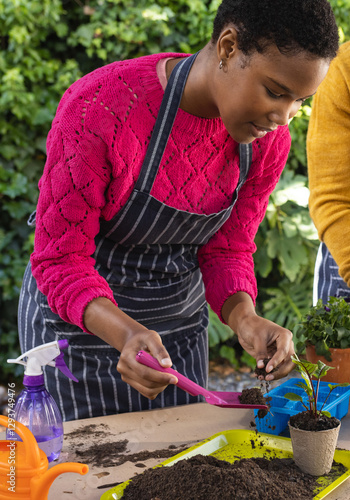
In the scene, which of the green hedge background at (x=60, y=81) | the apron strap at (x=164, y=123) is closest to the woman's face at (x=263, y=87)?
the apron strap at (x=164, y=123)

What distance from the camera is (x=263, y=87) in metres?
1.33

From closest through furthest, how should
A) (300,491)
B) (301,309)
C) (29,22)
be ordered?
(300,491) < (29,22) < (301,309)

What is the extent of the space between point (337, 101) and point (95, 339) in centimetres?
106

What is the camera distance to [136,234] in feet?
5.51

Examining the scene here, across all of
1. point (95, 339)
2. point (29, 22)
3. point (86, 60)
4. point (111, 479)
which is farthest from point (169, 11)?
point (111, 479)

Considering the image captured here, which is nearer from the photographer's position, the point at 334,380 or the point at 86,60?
the point at 334,380

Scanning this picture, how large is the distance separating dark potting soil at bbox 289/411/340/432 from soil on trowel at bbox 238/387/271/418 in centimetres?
13

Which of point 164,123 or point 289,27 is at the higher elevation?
point 289,27

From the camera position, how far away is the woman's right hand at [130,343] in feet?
4.24

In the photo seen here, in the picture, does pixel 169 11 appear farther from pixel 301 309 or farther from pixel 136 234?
pixel 136 234

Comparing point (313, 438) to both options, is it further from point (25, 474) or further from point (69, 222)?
point (69, 222)

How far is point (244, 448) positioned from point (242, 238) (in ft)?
2.20

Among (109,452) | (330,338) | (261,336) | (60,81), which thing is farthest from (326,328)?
(60,81)

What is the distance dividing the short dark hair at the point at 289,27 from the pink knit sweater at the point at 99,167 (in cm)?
34
